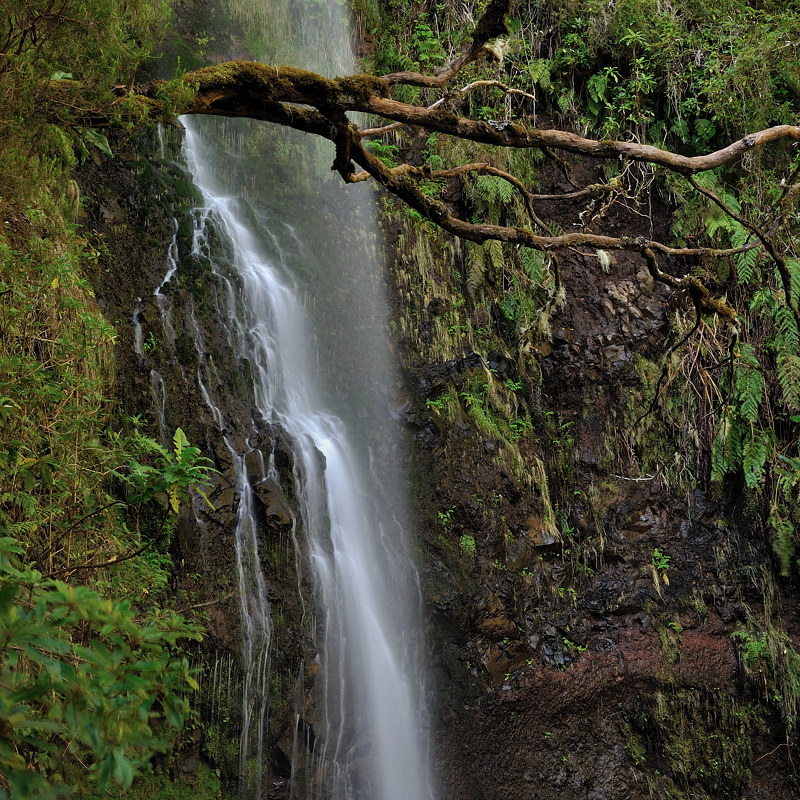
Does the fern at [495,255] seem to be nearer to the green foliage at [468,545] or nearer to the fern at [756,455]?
the green foliage at [468,545]

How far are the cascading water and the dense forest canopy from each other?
1.17 metres

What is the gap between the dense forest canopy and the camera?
76.0 inches

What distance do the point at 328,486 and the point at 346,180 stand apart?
3.88m

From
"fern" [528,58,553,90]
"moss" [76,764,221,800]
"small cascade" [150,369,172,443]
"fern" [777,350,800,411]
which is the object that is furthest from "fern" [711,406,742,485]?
"moss" [76,764,221,800]

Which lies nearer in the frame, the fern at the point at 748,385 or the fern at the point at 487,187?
the fern at the point at 748,385

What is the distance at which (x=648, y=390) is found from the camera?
9320 mm

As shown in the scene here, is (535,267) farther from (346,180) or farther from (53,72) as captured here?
(53,72)

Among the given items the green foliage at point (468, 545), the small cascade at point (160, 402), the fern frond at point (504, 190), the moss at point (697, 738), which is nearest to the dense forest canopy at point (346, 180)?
the fern frond at point (504, 190)

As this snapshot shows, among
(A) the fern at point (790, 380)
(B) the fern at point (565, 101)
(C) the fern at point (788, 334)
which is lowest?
(A) the fern at point (790, 380)

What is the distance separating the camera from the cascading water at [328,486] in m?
6.58

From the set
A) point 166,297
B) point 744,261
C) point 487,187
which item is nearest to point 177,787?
point 166,297

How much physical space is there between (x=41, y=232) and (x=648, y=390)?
24.2 feet

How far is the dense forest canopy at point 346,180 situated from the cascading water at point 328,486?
117cm

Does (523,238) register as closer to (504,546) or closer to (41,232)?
(41,232)
